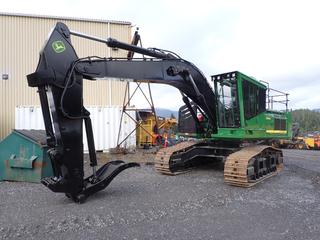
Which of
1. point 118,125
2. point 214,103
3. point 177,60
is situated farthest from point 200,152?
point 118,125

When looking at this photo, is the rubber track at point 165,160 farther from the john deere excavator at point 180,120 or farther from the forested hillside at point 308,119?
the forested hillside at point 308,119

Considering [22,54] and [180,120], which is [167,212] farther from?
[22,54]

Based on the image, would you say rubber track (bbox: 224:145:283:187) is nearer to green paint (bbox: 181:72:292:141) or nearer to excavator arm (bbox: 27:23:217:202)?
green paint (bbox: 181:72:292:141)

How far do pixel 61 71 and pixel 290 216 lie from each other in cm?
474

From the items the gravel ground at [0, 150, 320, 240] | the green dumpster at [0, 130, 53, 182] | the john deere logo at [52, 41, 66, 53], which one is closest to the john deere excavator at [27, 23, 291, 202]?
the john deere logo at [52, 41, 66, 53]

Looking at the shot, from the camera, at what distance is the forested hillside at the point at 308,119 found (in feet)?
227

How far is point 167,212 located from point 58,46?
11.7ft

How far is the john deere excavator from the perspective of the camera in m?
6.13

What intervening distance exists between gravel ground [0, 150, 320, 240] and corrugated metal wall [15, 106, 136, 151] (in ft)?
28.4

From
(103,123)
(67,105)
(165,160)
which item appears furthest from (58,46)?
(103,123)

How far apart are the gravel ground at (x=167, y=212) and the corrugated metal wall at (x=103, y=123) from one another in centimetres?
866

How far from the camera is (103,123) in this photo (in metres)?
17.3

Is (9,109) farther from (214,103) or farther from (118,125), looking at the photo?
(214,103)

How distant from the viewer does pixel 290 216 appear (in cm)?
575
